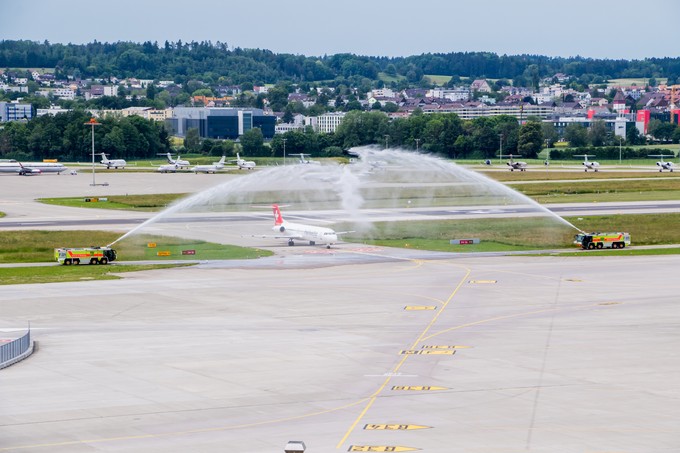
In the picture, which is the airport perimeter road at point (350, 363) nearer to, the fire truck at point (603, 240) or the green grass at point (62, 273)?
the green grass at point (62, 273)

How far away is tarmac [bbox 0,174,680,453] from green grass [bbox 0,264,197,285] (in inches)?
126

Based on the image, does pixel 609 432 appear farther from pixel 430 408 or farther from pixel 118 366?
pixel 118 366

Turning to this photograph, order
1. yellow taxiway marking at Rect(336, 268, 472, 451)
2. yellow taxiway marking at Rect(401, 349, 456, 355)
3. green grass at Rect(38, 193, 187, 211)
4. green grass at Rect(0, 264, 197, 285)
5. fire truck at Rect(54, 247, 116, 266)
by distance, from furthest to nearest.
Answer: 1. green grass at Rect(38, 193, 187, 211)
2. fire truck at Rect(54, 247, 116, 266)
3. green grass at Rect(0, 264, 197, 285)
4. yellow taxiway marking at Rect(401, 349, 456, 355)
5. yellow taxiway marking at Rect(336, 268, 472, 451)

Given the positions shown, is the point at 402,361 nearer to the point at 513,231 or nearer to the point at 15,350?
the point at 15,350

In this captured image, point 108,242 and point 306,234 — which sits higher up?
point 306,234

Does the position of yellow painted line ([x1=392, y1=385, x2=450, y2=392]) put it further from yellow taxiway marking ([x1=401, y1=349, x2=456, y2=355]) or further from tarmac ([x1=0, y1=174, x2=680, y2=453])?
yellow taxiway marking ([x1=401, y1=349, x2=456, y2=355])

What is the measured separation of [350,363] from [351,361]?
0.54 m

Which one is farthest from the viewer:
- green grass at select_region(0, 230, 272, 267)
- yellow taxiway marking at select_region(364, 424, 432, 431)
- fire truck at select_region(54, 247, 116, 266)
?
green grass at select_region(0, 230, 272, 267)

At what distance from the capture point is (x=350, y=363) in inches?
2404

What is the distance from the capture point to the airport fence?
201ft

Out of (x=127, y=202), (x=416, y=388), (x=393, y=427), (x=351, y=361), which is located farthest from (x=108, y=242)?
(x=393, y=427)

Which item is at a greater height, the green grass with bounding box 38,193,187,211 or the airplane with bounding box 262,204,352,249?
the airplane with bounding box 262,204,352,249

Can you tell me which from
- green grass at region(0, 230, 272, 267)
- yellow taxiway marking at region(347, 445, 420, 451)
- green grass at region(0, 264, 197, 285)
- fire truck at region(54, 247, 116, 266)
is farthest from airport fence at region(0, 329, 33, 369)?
green grass at region(0, 230, 272, 267)

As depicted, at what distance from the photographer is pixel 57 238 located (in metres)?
126
